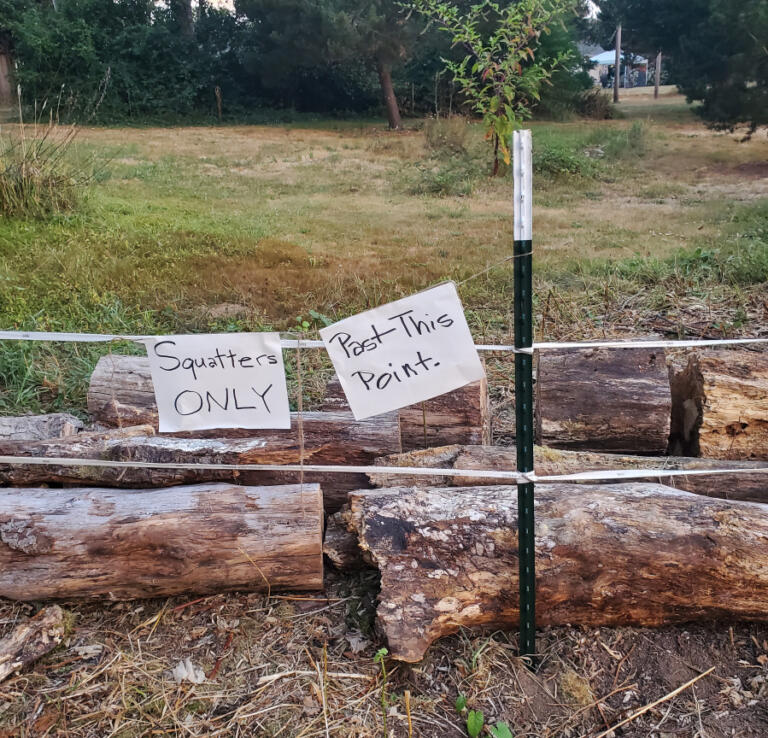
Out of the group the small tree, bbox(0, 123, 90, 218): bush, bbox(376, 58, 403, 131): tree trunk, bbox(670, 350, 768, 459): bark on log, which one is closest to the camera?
bbox(670, 350, 768, 459): bark on log

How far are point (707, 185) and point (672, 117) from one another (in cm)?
200

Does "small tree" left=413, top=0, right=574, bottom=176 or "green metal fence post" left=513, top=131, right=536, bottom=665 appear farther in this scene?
"small tree" left=413, top=0, right=574, bottom=176

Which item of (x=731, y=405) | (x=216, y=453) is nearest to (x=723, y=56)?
(x=731, y=405)

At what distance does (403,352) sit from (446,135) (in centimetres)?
567

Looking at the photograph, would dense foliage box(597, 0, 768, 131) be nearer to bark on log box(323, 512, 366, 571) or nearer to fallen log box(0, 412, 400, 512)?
fallen log box(0, 412, 400, 512)

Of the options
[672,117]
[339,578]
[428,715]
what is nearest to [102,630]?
[339,578]

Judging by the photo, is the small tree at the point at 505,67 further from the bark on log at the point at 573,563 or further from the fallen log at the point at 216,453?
the bark on log at the point at 573,563

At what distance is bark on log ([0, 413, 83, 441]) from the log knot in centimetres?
49

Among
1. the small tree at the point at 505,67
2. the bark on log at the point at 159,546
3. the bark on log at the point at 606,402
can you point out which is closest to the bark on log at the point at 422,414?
the bark on log at the point at 606,402

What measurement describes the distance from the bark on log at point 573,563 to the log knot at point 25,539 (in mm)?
779

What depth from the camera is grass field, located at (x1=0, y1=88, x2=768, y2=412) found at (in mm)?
4094

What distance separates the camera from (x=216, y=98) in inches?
280

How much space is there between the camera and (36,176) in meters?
5.16

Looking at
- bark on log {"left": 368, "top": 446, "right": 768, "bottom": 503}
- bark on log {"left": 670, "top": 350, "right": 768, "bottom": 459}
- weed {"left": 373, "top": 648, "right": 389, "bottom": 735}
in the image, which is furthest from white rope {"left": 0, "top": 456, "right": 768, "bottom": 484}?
weed {"left": 373, "top": 648, "right": 389, "bottom": 735}
